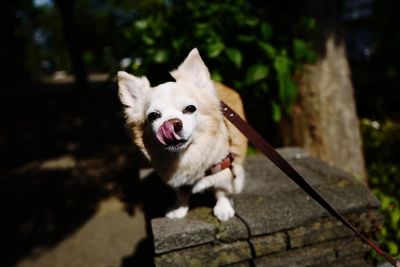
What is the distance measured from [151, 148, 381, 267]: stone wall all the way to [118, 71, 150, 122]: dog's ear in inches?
28.5

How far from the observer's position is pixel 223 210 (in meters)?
2.26

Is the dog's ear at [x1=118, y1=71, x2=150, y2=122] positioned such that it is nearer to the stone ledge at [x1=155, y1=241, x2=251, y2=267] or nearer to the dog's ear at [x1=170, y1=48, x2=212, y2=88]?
the dog's ear at [x1=170, y1=48, x2=212, y2=88]

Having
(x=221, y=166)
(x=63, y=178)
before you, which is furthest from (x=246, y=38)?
(x=63, y=178)

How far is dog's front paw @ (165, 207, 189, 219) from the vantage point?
Answer: 2.31 m

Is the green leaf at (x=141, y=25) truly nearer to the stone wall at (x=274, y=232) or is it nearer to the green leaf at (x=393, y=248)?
the stone wall at (x=274, y=232)

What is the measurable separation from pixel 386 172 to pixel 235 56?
7.51 feet

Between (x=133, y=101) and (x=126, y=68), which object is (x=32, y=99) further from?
(x=133, y=101)

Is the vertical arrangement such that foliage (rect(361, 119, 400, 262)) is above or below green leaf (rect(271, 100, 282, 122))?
below

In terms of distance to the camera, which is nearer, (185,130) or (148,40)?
(185,130)

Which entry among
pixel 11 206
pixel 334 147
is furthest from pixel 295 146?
pixel 11 206

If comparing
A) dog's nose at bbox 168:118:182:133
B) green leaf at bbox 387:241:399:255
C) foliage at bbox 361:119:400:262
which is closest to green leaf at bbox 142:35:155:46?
dog's nose at bbox 168:118:182:133

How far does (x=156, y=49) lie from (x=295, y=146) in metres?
1.84

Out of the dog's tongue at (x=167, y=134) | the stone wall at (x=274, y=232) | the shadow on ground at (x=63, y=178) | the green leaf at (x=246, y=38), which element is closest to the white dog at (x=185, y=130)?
the dog's tongue at (x=167, y=134)

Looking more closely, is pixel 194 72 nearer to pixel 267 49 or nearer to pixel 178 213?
pixel 178 213
